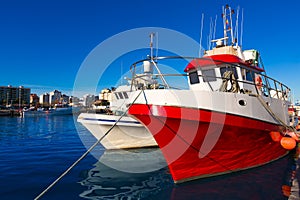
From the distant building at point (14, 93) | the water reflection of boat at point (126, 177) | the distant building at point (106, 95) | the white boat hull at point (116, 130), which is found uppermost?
the distant building at point (14, 93)

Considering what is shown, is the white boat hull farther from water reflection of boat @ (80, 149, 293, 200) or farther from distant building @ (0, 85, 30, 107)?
distant building @ (0, 85, 30, 107)

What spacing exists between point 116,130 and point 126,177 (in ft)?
15.5

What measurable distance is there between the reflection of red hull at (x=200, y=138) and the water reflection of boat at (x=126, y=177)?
3.55 ft

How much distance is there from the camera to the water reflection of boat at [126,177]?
6.12 metres

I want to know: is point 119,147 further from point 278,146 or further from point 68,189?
point 278,146

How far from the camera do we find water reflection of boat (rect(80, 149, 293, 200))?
5.96 meters

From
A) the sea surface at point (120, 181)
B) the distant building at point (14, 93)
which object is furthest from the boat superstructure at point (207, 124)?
the distant building at point (14, 93)

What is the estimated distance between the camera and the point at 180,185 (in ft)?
21.7

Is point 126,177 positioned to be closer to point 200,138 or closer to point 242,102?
point 200,138

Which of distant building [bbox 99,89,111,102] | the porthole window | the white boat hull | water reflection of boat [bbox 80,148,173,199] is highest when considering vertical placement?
distant building [bbox 99,89,111,102]

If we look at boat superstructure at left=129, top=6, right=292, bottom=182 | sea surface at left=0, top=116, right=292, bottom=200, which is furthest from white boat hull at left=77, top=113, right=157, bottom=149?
boat superstructure at left=129, top=6, right=292, bottom=182

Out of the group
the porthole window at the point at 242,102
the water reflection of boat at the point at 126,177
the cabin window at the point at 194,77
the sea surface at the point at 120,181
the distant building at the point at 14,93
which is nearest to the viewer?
the sea surface at the point at 120,181

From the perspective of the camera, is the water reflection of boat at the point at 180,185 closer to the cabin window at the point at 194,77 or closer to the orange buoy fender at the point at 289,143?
the orange buoy fender at the point at 289,143

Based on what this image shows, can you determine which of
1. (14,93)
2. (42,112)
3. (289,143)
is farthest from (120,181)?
(14,93)
